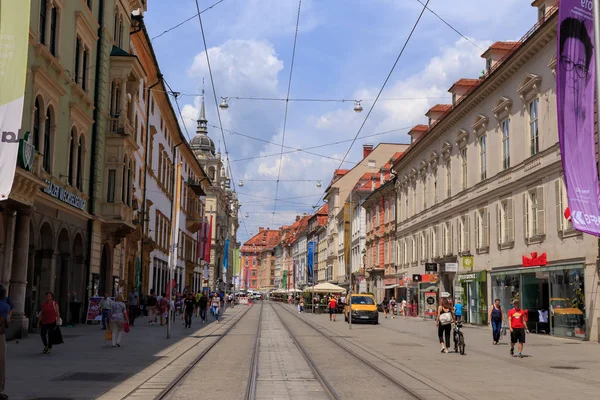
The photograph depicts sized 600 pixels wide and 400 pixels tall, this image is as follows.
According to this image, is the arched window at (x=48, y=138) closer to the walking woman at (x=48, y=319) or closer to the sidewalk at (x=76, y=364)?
the sidewalk at (x=76, y=364)

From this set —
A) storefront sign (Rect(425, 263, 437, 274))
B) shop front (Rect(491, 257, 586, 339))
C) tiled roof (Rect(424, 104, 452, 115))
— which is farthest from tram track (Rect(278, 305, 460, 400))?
tiled roof (Rect(424, 104, 452, 115))

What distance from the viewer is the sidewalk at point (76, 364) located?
38.2 feet

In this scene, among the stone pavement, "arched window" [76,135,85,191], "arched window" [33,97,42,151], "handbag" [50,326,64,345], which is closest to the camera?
the stone pavement

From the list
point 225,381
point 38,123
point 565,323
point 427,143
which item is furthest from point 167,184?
point 225,381

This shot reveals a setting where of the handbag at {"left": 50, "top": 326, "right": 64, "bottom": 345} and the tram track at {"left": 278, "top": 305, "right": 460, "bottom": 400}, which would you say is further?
the handbag at {"left": 50, "top": 326, "right": 64, "bottom": 345}

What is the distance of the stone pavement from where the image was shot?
12.9 meters

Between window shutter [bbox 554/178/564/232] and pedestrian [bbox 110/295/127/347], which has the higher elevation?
window shutter [bbox 554/178/564/232]

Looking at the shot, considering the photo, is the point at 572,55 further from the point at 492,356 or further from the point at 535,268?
the point at 535,268

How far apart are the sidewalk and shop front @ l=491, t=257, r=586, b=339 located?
14792 millimetres

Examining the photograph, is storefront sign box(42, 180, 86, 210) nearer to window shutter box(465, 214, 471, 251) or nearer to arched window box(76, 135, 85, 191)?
arched window box(76, 135, 85, 191)

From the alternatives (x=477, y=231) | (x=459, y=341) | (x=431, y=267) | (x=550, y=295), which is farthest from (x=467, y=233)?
(x=459, y=341)

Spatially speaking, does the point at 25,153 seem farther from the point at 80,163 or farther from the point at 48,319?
the point at 80,163

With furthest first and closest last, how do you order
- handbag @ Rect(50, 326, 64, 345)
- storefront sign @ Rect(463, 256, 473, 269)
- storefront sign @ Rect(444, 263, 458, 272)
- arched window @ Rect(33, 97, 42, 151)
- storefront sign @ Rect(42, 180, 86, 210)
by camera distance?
storefront sign @ Rect(444, 263, 458, 272)
storefront sign @ Rect(463, 256, 473, 269)
storefront sign @ Rect(42, 180, 86, 210)
arched window @ Rect(33, 97, 42, 151)
handbag @ Rect(50, 326, 64, 345)

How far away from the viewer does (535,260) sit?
1176 inches
